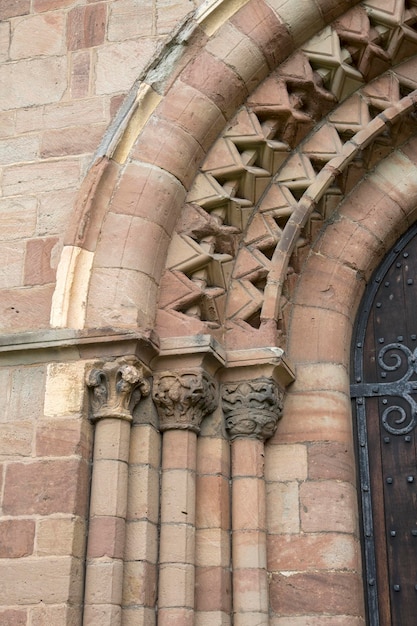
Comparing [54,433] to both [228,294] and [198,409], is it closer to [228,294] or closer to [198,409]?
[198,409]

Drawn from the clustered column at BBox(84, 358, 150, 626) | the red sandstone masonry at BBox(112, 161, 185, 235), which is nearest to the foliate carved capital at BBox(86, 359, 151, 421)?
the clustered column at BBox(84, 358, 150, 626)

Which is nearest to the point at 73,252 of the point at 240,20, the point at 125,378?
the point at 125,378

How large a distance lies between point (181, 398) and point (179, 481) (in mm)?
446

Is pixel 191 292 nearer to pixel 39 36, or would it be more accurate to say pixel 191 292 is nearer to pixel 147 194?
pixel 147 194

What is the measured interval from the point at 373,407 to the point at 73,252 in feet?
6.66

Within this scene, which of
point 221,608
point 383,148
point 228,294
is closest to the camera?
point 221,608

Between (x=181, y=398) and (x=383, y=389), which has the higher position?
(x=383, y=389)

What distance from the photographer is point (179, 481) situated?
15.6ft

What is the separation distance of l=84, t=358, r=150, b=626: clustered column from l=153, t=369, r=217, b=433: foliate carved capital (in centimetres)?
10

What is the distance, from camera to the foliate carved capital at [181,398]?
4883mm

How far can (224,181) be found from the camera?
5492mm

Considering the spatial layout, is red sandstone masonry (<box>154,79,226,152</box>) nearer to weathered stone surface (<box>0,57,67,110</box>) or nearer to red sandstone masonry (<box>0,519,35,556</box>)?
weathered stone surface (<box>0,57,67,110</box>)

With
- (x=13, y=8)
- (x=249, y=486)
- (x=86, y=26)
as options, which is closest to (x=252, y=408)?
(x=249, y=486)

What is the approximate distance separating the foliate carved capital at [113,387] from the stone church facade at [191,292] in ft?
0.04
